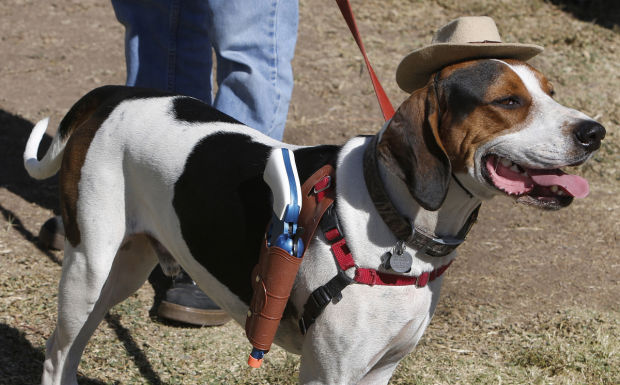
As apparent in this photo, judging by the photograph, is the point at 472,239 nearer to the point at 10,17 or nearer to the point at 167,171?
the point at 167,171

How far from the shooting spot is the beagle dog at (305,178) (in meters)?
2.26

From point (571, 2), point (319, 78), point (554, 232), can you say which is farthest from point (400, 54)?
point (554, 232)

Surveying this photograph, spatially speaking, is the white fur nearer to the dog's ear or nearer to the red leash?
the dog's ear

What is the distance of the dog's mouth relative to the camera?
2.26 m

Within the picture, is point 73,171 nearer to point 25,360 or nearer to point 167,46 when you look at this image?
point 25,360

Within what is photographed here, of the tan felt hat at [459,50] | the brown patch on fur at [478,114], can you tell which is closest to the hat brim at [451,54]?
the tan felt hat at [459,50]

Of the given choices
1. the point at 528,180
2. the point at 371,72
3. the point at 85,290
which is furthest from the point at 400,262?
the point at 85,290

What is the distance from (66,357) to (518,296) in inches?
97.6

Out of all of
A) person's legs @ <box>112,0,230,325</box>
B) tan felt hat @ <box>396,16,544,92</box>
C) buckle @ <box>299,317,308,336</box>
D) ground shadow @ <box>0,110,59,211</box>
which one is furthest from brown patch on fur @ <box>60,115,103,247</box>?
ground shadow @ <box>0,110,59,211</box>

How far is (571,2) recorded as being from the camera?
8688 millimetres

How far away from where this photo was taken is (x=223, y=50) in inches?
143

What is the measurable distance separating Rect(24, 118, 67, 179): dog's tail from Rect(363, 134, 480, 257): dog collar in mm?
1472

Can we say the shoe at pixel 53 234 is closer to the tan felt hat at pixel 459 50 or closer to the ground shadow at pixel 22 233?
the ground shadow at pixel 22 233

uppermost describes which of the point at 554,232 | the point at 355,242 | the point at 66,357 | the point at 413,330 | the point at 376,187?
the point at 376,187
